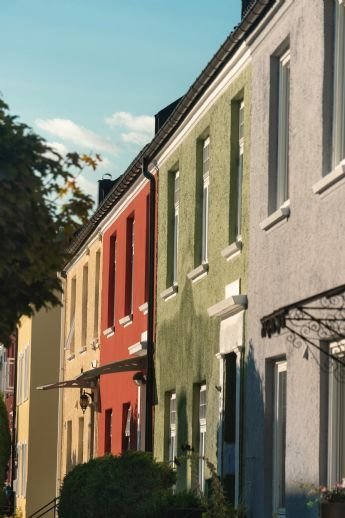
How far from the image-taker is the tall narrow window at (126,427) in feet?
89.3

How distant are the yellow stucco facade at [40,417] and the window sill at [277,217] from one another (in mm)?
26702

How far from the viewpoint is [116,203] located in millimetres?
29297

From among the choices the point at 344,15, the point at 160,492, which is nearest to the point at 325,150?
the point at 344,15

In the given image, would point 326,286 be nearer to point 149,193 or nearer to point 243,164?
point 243,164

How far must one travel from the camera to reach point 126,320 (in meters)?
27.7

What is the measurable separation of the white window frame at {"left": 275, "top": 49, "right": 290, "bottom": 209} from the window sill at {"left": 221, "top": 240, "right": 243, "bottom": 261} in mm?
1523

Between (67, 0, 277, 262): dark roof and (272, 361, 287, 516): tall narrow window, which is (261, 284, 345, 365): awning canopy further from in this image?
(67, 0, 277, 262): dark roof

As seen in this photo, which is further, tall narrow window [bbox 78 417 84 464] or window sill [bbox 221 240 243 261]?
tall narrow window [bbox 78 417 84 464]

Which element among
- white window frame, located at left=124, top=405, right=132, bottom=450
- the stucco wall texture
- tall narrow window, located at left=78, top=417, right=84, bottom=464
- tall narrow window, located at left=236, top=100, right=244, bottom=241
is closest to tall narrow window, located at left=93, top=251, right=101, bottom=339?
tall narrow window, located at left=78, top=417, right=84, bottom=464

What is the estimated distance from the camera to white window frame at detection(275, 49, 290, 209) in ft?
52.3

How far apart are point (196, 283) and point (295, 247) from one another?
5.97 meters

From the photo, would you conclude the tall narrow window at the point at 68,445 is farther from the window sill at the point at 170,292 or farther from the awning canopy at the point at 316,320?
the awning canopy at the point at 316,320

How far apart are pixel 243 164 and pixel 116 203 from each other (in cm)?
1175

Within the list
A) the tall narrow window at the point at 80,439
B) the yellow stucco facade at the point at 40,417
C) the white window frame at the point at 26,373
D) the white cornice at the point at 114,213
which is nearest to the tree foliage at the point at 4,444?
the white window frame at the point at 26,373
